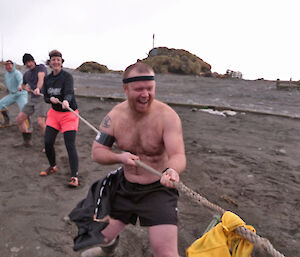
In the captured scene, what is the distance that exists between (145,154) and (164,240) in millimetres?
718

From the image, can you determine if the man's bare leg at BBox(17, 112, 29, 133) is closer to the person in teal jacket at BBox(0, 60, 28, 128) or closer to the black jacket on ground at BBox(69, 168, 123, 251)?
the person in teal jacket at BBox(0, 60, 28, 128)

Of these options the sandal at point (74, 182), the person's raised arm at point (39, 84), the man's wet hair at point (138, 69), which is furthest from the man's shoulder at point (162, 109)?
the person's raised arm at point (39, 84)

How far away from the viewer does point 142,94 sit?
2.21 meters

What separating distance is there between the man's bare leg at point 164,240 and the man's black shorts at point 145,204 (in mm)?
47

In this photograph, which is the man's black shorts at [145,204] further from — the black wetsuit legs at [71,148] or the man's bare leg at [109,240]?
the black wetsuit legs at [71,148]

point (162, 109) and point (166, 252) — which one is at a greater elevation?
point (162, 109)

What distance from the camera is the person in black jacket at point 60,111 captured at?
4.29m

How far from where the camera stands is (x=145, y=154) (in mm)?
2408

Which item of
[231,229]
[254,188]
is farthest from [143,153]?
[254,188]

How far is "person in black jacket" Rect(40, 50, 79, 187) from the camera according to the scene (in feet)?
14.1

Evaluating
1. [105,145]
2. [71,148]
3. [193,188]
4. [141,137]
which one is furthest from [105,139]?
[193,188]

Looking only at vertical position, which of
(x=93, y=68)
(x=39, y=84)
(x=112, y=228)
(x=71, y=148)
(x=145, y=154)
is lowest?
(x=112, y=228)

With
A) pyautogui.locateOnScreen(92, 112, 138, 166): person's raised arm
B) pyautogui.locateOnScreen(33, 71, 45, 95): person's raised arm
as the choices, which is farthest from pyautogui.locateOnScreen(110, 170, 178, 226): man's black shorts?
pyautogui.locateOnScreen(33, 71, 45, 95): person's raised arm

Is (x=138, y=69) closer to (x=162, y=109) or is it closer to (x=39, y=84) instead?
(x=162, y=109)
